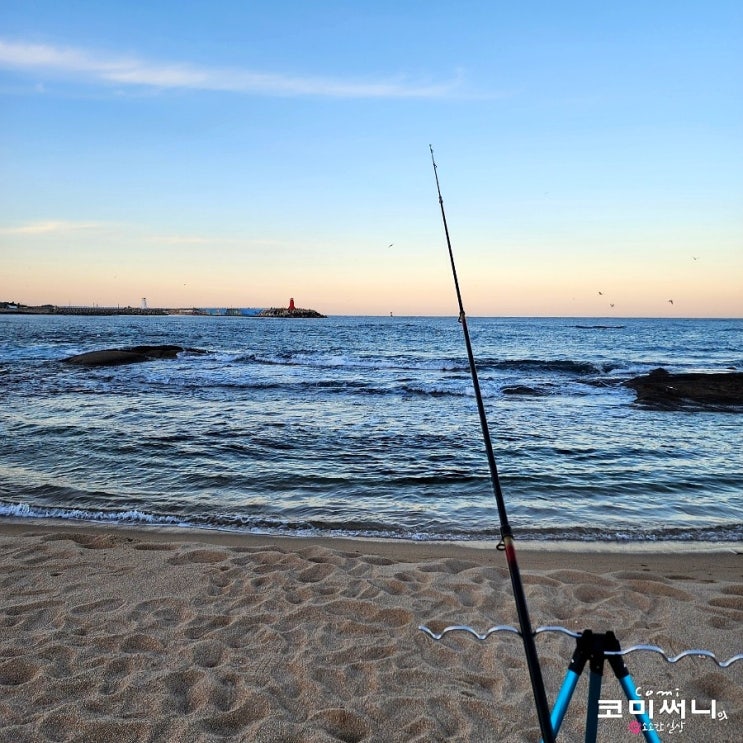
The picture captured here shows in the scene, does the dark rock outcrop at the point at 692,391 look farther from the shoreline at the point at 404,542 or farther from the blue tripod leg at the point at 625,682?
the blue tripod leg at the point at 625,682

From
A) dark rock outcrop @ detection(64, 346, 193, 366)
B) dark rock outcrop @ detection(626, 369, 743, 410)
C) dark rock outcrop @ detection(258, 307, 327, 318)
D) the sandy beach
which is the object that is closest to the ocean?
dark rock outcrop @ detection(626, 369, 743, 410)

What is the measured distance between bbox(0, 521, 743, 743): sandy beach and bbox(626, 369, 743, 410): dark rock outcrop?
36.3 ft

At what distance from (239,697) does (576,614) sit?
90.9 inches

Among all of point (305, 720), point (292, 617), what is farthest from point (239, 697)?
point (292, 617)

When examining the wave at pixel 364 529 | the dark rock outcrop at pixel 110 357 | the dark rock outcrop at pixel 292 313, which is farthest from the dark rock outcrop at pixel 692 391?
the dark rock outcrop at pixel 292 313

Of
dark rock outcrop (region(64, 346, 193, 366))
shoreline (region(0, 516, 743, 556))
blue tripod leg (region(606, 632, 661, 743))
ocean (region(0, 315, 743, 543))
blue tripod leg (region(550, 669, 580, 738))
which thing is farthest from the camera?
dark rock outcrop (region(64, 346, 193, 366))

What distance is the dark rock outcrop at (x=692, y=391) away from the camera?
50.4ft

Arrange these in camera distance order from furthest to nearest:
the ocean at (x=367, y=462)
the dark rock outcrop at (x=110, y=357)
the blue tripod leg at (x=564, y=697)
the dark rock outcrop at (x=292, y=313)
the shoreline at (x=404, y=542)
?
the dark rock outcrop at (x=292, y=313) < the dark rock outcrop at (x=110, y=357) < the ocean at (x=367, y=462) < the shoreline at (x=404, y=542) < the blue tripod leg at (x=564, y=697)

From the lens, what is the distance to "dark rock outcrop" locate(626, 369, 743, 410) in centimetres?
1536

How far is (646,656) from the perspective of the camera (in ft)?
11.4

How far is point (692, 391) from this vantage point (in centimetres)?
1616

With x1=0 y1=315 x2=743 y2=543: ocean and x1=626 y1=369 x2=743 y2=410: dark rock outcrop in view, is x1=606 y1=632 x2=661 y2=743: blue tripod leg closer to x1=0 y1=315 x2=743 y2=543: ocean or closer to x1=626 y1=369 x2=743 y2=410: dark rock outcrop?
x1=0 y1=315 x2=743 y2=543: ocean

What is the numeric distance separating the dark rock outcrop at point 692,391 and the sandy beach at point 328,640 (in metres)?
11.1

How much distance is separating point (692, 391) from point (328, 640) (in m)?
15.4
